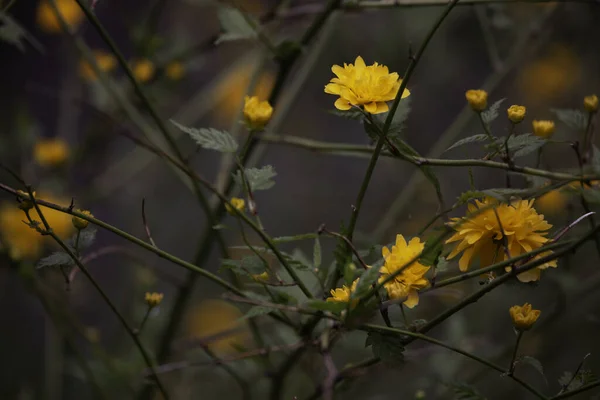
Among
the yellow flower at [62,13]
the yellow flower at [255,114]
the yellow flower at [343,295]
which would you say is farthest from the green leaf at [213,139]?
the yellow flower at [62,13]

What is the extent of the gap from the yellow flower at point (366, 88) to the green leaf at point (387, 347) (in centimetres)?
18

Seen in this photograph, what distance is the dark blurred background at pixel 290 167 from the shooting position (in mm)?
988

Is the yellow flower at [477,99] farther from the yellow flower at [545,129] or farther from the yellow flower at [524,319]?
the yellow flower at [524,319]

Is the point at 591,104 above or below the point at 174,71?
below

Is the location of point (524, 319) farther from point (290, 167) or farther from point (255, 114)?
point (290, 167)

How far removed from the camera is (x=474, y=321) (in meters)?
1.33

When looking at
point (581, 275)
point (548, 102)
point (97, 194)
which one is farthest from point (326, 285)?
point (548, 102)

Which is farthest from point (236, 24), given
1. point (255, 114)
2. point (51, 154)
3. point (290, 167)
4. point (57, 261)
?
point (290, 167)

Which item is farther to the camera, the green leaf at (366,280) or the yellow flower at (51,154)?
the yellow flower at (51,154)

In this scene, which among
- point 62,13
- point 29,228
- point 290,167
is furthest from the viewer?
point 290,167

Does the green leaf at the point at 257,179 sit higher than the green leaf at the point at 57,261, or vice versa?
the green leaf at the point at 57,261

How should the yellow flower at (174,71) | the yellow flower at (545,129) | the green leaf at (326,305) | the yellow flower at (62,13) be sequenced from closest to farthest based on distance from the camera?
the green leaf at (326,305) < the yellow flower at (545,129) < the yellow flower at (174,71) < the yellow flower at (62,13)

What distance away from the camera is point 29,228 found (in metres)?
1.02

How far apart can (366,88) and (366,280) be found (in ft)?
0.51
